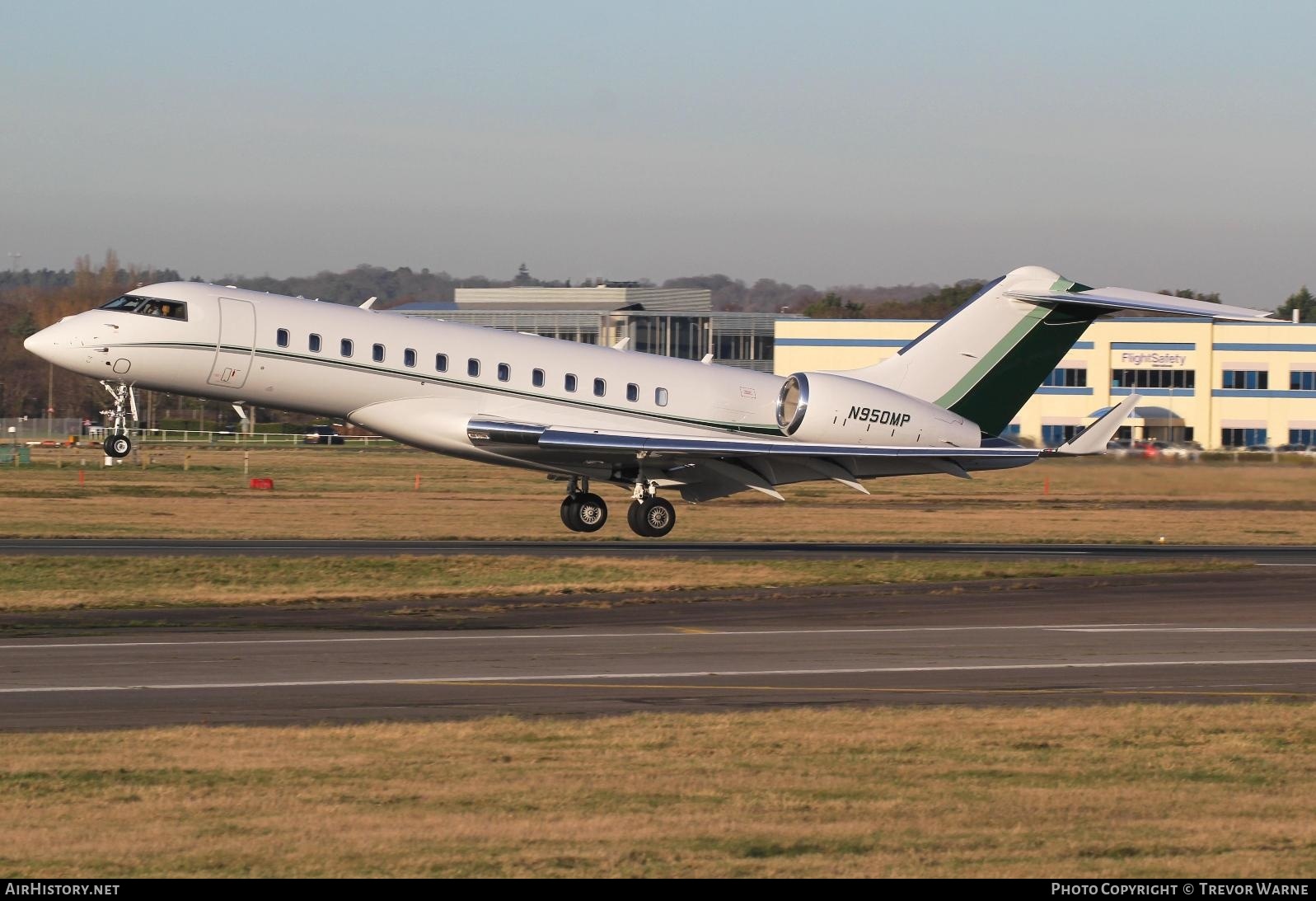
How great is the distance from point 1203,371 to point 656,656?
221 ft

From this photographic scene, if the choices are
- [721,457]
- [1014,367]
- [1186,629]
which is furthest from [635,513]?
[1186,629]

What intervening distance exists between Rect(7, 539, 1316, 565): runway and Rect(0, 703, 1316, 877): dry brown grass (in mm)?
14495

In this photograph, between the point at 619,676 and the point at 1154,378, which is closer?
the point at 619,676

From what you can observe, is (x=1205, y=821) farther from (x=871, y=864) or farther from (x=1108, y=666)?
(x=1108, y=666)

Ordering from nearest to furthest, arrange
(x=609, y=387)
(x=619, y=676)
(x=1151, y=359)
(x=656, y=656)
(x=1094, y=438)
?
1. (x=619, y=676)
2. (x=656, y=656)
3. (x=1094, y=438)
4. (x=609, y=387)
5. (x=1151, y=359)

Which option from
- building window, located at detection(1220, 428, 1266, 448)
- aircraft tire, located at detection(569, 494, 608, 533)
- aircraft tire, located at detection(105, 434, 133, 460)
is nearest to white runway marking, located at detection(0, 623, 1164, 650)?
aircraft tire, located at detection(105, 434, 133, 460)

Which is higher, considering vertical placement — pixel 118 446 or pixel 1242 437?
pixel 118 446

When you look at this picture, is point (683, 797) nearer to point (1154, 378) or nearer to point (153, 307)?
point (153, 307)

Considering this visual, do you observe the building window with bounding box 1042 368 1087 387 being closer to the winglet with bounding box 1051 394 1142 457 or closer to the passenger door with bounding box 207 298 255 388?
the winglet with bounding box 1051 394 1142 457

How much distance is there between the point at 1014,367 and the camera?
97.5ft

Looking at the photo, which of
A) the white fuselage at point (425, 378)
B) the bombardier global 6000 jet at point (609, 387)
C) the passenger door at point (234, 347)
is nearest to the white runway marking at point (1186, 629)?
the bombardier global 6000 jet at point (609, 387)

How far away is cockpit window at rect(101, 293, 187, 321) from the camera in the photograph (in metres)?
26.7

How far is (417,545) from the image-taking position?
2838 centimetres

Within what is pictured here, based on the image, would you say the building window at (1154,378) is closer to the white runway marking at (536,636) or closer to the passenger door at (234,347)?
the passenger door at (234,347)
